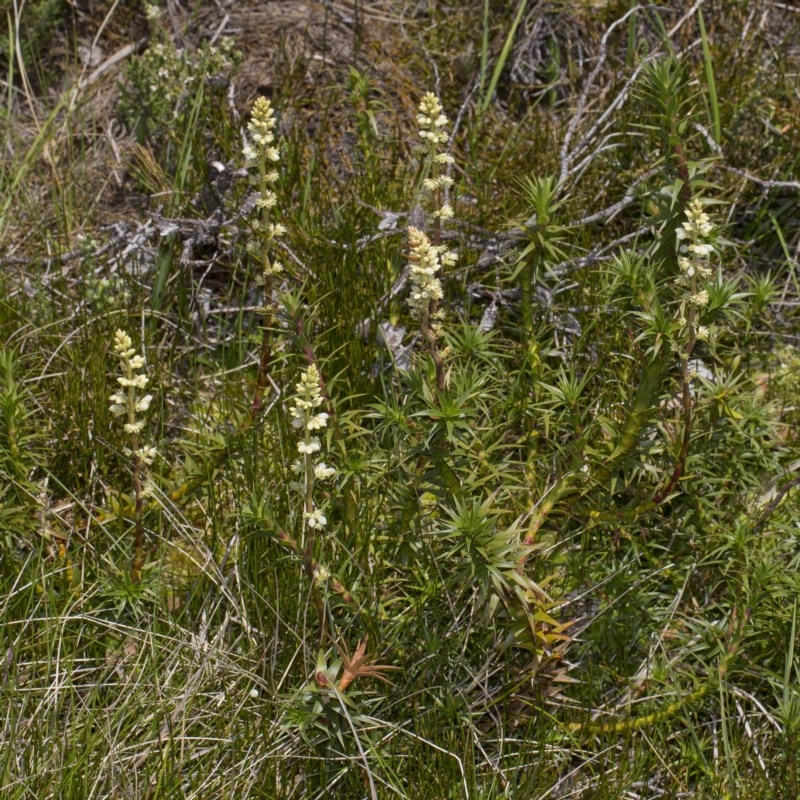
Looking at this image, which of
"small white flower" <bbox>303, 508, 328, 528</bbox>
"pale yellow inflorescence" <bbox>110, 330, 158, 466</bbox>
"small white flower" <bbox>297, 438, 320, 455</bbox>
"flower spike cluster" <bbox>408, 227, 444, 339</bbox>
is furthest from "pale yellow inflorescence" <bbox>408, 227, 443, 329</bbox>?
"pale yellow inflorescence" <bbox>110, 330, 158, 466</bbox>

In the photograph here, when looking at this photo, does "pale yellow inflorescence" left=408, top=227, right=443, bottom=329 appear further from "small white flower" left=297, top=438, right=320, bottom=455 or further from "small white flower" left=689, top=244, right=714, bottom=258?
"small white flower" left=689, top=244, right=714, bottom=258

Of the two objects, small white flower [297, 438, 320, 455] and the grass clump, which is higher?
small white flower [297, 438, 320, 455]

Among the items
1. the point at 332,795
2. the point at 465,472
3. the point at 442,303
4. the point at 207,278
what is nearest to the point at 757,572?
the point at 465,472

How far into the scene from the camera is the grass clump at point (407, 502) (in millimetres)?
2389

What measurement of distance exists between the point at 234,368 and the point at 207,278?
0.67 metres

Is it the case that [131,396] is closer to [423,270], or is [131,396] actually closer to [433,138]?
[423,270]

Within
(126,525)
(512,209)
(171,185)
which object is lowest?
(126,525)

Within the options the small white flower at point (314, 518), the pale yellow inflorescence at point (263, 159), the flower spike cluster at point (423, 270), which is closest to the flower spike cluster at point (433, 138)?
the flower spike cluster at point (423, 270)

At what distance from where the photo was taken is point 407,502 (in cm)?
263

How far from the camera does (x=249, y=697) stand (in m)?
2.51

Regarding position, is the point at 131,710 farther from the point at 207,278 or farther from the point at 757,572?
the point at 207,278

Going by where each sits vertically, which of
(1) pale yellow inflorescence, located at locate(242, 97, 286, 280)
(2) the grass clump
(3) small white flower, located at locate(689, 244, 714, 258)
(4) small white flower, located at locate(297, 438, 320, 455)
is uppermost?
(3) small white flower, located at locate(689, 244, 714, 258)

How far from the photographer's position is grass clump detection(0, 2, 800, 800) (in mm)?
2389

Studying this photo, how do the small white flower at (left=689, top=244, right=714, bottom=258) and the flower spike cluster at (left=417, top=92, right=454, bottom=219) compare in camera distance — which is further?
the flower spike cluster at (left=417, top=92, right=454, bottom=219)
